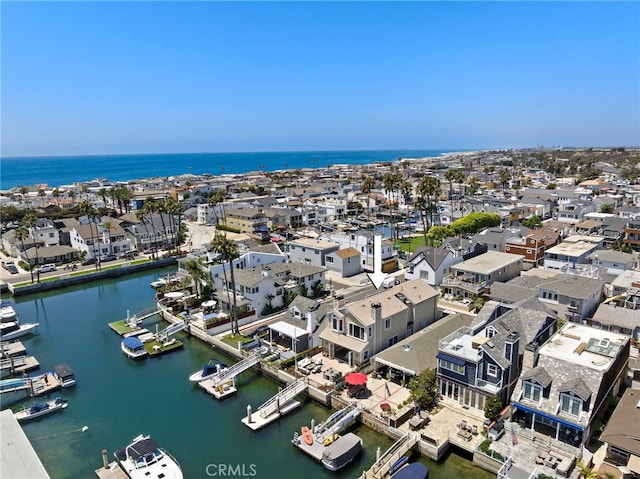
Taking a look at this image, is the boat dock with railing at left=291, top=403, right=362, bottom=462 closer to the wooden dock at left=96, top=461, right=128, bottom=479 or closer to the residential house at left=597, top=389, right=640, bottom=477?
the wooden dock at left=96, top=461, right=128, bottom=479

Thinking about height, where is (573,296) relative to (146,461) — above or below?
above

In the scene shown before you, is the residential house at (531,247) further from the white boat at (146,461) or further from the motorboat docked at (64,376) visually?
the motorboat docked at (64,376)

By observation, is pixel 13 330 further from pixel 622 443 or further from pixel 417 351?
pixel 622 443

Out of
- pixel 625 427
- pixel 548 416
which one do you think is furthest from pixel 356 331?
pixel 625 427

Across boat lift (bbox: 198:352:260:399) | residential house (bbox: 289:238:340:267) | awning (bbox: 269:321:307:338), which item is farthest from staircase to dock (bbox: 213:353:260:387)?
residential house (bbox: 289:238:340:267)

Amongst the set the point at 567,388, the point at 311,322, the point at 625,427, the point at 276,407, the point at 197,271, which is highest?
the point at 197,271

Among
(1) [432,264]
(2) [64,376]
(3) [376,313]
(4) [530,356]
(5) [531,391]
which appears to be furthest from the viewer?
(1) [432,264]
